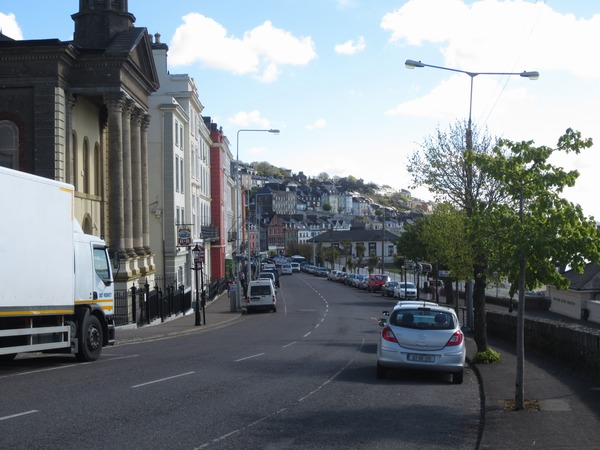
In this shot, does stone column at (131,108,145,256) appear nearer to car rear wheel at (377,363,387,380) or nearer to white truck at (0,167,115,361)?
white truck at (0,167,115,361)

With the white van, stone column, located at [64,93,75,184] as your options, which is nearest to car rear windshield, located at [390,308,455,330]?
stone column, located at [64,93,75,184]

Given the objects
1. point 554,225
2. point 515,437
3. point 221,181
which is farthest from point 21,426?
point 221,181

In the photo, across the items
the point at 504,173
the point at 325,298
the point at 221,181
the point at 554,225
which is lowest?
the point at 325,298

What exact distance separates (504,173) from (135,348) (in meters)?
14.0

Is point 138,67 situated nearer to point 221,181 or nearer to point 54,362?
point 54,362

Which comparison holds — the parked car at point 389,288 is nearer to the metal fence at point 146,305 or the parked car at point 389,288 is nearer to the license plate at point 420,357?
the metal fence at point 146,305

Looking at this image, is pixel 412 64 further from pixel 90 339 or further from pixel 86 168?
pixel 86 168

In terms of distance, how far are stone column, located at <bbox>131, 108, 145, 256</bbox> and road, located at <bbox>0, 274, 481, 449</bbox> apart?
18509 mm

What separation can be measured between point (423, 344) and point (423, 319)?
23.2 inches

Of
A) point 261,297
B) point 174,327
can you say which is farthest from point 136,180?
point 174,327

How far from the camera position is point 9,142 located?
106 ft

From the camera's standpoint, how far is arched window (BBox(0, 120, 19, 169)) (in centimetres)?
3242

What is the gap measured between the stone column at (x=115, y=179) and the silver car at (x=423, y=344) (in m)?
22.2

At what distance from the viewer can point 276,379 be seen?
15.4 metres
